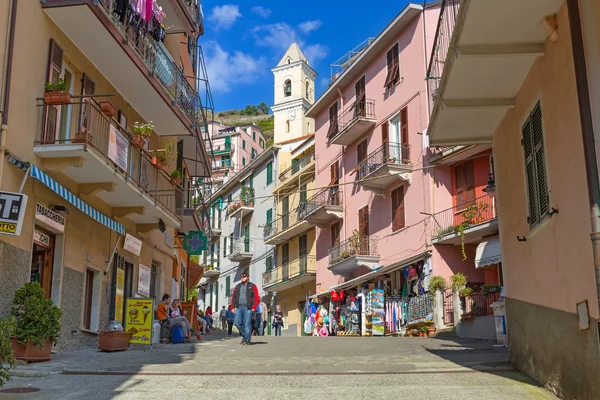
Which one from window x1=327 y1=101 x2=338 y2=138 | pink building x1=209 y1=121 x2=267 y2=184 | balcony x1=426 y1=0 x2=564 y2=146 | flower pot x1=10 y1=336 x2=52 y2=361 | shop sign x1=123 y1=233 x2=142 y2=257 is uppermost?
pink building x1=209 y1=121 x2=267 y2=184

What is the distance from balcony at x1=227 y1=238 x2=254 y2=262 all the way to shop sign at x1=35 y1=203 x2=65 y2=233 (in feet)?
136

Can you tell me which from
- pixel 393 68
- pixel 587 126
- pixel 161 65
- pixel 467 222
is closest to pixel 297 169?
pixel 393 68

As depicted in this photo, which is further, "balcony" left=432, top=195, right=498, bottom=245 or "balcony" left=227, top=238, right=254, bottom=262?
"balcony" left=227, top=238, right=254, bottom=262

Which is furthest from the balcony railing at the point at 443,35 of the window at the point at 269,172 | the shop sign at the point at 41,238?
the window at the point at 269,172

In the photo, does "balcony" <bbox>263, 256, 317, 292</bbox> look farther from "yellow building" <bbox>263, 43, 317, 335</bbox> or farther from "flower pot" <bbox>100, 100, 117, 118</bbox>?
"flower pot" <bbox>100, 100, 117, 118</bbox>

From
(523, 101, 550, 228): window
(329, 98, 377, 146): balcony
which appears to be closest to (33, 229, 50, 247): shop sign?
(523, 101, 550, 228): window

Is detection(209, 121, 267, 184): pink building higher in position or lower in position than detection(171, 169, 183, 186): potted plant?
higher

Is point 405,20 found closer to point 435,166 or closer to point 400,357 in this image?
point 435,166

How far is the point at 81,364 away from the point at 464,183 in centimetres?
2085

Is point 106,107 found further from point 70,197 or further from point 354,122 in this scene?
point 354,122

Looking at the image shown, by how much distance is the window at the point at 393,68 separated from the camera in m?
34.6

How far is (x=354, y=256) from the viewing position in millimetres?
35031

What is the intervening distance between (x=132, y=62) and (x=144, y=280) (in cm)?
700

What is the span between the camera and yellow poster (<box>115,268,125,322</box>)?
1883cm
